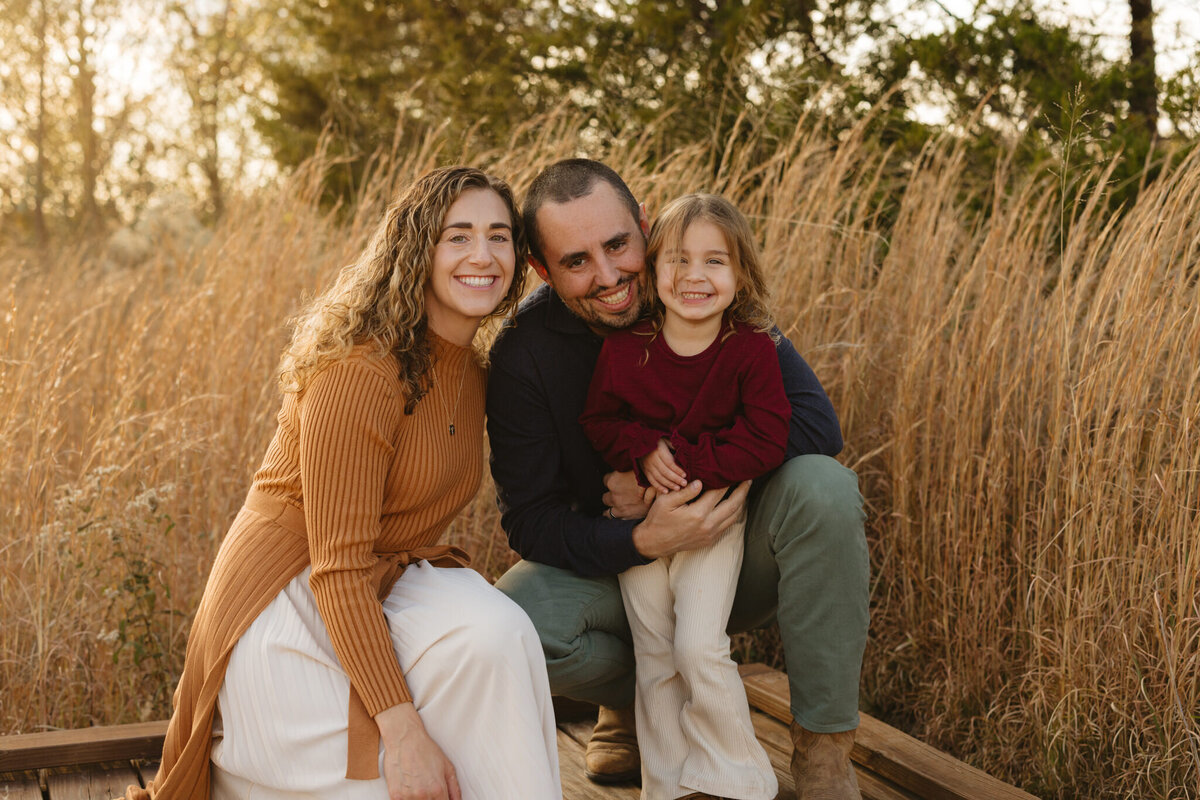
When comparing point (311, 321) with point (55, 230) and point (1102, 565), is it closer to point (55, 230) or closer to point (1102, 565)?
point (1102, 565)

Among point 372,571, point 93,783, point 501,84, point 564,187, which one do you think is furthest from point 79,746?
point 501,84

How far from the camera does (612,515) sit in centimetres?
216

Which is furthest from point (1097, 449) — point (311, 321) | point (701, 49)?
point (701, 49)

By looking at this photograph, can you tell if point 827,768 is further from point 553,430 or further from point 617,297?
point 617,297

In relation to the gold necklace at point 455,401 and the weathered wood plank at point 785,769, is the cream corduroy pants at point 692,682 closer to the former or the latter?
the weathered wood plank at point 785,769

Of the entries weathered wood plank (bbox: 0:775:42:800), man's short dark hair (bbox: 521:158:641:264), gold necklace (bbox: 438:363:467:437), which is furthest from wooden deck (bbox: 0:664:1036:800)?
man's short dark hair (bbox: 521:158:641:264)

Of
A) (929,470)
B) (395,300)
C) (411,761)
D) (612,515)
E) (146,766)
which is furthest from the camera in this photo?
(929,470)

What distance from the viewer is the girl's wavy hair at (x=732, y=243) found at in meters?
2.08

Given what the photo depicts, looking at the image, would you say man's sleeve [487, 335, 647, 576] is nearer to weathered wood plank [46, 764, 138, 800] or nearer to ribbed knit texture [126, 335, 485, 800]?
ribbed knit texture [126, 335, 485, 800]

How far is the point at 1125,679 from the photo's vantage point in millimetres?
2104

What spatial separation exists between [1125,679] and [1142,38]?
152 inches

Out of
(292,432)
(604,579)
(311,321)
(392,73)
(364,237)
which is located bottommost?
(604,579)

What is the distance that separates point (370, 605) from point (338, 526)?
133mm

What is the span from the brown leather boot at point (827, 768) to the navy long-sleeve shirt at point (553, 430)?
0.48 meters
